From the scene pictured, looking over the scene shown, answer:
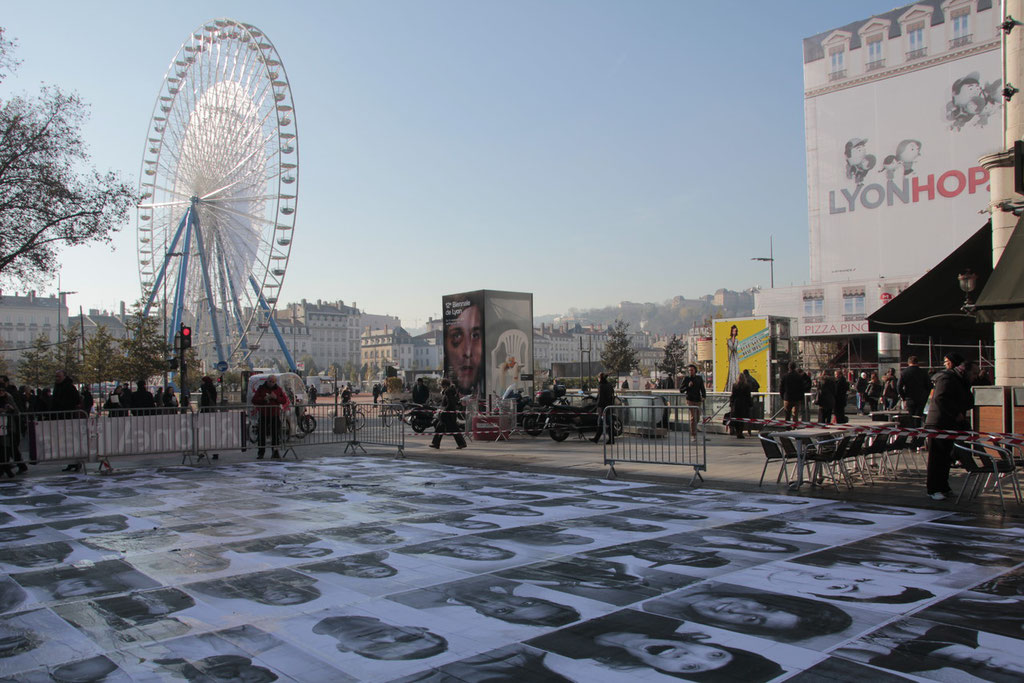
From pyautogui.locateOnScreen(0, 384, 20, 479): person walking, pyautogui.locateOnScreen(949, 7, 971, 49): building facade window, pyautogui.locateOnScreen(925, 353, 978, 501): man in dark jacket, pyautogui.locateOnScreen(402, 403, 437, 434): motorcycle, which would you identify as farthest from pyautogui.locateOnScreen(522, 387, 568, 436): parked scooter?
pyautogui.locateOnScreen(949, 7, 971, 49): building facade window

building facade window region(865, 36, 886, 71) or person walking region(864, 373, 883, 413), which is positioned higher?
building facade window region(865, 36, 886, 71)

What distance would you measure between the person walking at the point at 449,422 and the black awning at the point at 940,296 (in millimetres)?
8754

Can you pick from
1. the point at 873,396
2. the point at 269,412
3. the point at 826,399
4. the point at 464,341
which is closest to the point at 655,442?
the point at 826,399

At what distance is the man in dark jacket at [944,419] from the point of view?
9.16 m

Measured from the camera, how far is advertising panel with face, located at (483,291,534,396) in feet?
70.2

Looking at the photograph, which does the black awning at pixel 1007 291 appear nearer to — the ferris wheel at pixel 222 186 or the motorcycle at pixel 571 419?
the motorcycle at pixel 571 419

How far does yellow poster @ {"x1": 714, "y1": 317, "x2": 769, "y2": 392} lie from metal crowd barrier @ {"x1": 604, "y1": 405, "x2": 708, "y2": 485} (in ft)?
34.5

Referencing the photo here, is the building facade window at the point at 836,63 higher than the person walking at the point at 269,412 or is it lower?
higher

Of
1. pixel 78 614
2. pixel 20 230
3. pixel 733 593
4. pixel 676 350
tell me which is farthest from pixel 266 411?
pixel 676 350

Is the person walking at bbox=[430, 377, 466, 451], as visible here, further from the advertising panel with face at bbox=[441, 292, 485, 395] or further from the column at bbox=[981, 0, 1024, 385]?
the column at bbox=[981, 0, 1024, 385]

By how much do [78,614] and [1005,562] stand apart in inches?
274

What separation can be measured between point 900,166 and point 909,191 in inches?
81.2

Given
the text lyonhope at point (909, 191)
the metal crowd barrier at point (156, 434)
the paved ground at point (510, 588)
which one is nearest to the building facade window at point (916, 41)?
the text lyonhope at point (909, 191)

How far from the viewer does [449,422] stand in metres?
18.0
